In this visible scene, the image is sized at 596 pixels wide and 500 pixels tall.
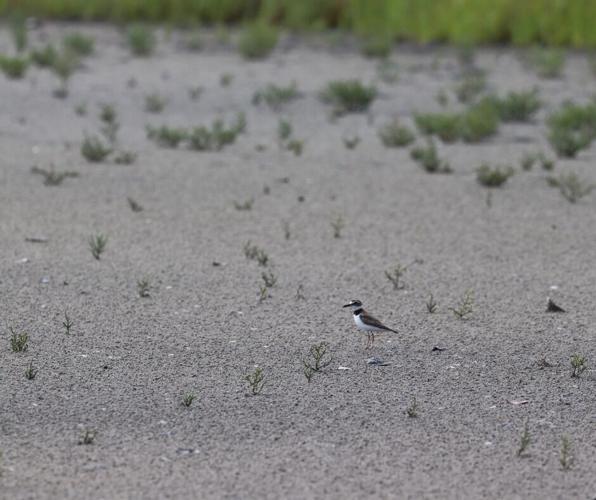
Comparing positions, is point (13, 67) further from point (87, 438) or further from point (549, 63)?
point (87, 438)

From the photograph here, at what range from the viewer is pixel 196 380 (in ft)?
25.3

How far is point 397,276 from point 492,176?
415 cm

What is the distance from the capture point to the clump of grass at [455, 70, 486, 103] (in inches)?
740

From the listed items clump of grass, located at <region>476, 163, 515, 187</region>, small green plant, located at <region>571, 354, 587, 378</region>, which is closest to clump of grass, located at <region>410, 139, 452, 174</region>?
clump of grass, located at <region>476, 163, 515, 187</region>

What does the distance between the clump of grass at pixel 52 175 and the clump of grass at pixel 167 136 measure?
204 cm

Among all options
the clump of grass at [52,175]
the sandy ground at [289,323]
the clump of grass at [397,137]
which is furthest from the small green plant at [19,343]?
the clump of grass at [397,137]

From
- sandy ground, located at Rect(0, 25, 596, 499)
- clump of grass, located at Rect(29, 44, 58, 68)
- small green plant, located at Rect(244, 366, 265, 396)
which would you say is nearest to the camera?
sandy ground, located at Rect(0, 25, 596, 499)

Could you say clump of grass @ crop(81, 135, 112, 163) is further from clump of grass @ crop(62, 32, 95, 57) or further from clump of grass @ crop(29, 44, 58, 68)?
clump of grass @ crop(62, 32, 95, 57)

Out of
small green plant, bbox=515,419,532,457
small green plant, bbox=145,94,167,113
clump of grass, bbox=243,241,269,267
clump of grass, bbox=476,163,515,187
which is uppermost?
small green plant, bbox=515,419,532,457

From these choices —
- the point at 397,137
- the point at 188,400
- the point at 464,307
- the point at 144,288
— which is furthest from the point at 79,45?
the point at 188,400

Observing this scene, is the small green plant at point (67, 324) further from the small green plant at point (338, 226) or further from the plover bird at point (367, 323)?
the small green plant at point (338, 226)

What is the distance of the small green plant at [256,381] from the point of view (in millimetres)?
7477

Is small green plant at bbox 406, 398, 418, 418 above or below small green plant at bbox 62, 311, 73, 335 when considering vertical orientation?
above

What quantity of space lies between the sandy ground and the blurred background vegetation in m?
6.74
